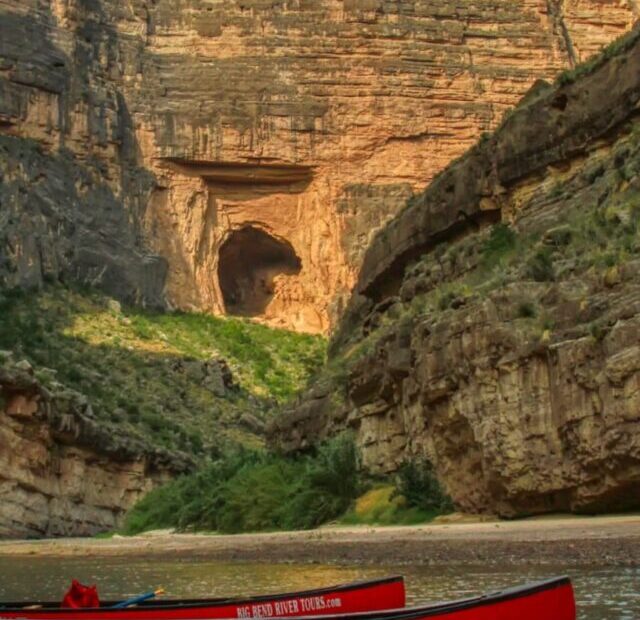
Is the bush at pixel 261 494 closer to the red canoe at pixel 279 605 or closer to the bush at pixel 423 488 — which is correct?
the bush at pixel 423 488

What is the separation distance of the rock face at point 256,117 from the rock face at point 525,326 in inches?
1514

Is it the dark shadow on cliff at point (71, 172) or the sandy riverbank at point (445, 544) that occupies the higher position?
the dark shadow on cliff at point (71, 172)

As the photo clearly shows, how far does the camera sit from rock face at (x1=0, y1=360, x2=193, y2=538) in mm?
45938

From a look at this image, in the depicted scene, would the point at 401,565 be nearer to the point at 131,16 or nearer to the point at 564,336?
Answer: the point at 564,336

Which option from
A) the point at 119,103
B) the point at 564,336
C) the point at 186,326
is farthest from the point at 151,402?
the point at 564,336

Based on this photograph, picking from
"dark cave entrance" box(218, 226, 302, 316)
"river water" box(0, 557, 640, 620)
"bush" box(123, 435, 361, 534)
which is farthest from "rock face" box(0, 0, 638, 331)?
"river water" box(0, 557, 640, 620)

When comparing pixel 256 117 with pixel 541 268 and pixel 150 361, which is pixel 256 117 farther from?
pixel 541 268

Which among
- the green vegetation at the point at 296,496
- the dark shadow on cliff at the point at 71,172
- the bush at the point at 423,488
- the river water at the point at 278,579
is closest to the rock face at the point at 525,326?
the bush at the point at 423,488

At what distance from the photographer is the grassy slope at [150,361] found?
52.9 meters

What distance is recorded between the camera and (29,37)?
71.2 meters

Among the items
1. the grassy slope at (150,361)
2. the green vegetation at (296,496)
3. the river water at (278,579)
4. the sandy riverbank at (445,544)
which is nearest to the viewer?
the river water at (278,579)

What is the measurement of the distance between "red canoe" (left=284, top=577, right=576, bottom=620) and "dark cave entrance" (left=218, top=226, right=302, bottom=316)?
70.3m

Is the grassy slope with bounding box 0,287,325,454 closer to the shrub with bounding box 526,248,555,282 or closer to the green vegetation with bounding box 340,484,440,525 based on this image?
the green vegetation with bounding box 340,484,440,525

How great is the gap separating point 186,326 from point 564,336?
159 ft
